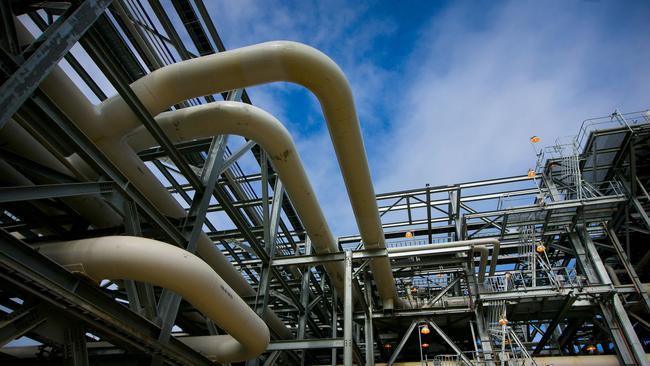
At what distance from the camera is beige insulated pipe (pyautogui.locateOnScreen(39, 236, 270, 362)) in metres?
4.56

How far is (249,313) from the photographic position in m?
6.38

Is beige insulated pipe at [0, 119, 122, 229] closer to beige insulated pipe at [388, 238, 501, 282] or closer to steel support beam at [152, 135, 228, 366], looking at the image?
steel support beam at [152, 135, 228, 366]

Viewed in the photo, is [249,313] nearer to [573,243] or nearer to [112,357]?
[112,357]

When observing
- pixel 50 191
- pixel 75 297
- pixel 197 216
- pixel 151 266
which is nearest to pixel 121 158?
pixel 197 216

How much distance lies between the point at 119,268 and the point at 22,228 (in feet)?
11.9

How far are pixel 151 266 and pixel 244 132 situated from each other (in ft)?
11.4

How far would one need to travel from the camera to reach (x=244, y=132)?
7527 millimetres

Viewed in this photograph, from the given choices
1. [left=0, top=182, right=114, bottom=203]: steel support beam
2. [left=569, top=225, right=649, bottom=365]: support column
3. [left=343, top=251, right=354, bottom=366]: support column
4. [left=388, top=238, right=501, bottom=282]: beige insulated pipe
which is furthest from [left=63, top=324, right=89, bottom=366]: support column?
[left=569, top=225, right=649, bottom=365]: support column

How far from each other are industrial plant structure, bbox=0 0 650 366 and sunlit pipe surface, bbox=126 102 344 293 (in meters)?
0.03

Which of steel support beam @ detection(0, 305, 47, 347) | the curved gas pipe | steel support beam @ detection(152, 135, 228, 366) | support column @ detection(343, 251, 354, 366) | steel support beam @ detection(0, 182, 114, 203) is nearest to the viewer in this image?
steel support beam @ detection(0, 305, 47, 347)

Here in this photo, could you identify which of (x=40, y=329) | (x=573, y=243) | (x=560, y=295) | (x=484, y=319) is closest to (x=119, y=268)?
(x=40, y=329)

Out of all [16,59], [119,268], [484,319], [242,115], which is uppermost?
[242,115]

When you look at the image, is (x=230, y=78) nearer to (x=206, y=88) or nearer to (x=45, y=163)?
(x=206, y=88)

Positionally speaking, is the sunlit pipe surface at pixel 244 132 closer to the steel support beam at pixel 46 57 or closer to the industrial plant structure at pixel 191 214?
the industrial plant structure at pixel 191 214
